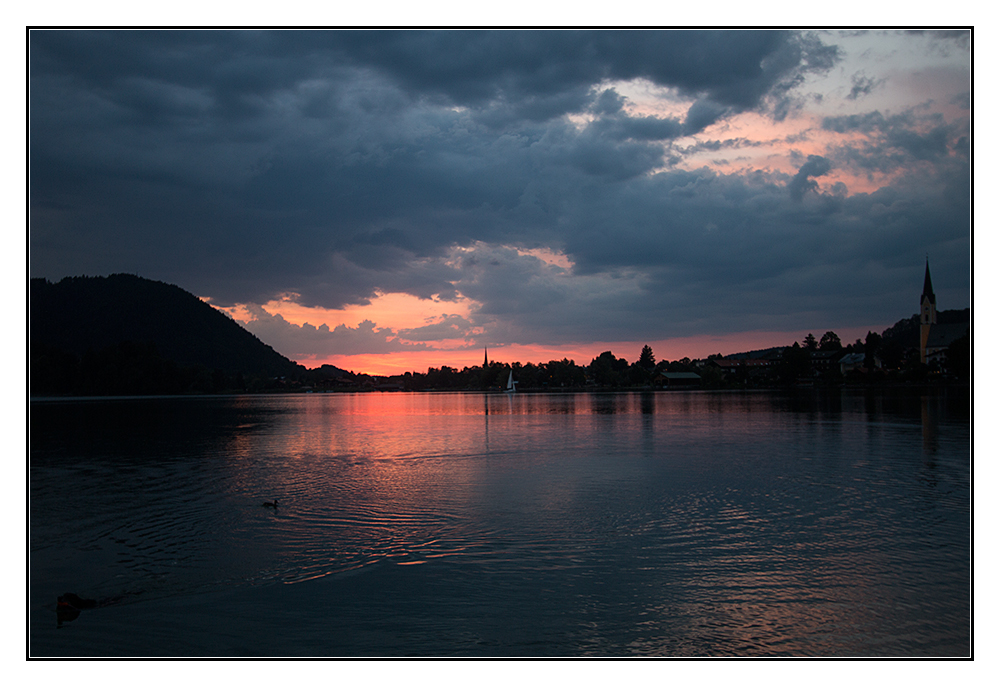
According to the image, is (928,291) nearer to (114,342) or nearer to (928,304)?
(928,304)

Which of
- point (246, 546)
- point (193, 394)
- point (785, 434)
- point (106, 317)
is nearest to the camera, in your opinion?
point (246, 546)

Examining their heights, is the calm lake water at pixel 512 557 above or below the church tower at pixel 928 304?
below

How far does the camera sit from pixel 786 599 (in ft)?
33.2

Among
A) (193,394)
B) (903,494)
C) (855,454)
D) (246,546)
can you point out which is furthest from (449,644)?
(193,394)

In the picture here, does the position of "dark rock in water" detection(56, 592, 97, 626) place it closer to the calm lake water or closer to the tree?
the calm lake water

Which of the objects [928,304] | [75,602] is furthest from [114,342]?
[928,304]

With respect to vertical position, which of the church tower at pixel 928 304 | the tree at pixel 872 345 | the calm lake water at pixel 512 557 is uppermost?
the church tower at pixel 928 304

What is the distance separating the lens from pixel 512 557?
41.4 feet

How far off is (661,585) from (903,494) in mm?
11864

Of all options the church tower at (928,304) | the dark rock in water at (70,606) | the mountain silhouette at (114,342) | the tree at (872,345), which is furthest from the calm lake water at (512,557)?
the tree at (872,345)

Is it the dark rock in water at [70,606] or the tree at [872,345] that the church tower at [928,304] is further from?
the dark rock in water at [70,606]

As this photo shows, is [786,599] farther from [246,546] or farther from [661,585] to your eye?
[246,546]

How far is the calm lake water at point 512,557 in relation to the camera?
9125 mm

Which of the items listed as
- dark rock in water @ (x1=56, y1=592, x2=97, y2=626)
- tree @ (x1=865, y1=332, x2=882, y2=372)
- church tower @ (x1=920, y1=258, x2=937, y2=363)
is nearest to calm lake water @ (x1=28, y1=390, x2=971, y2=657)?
dark rock in water @ (x1=56, y1=592, x2=97, y2=626)
